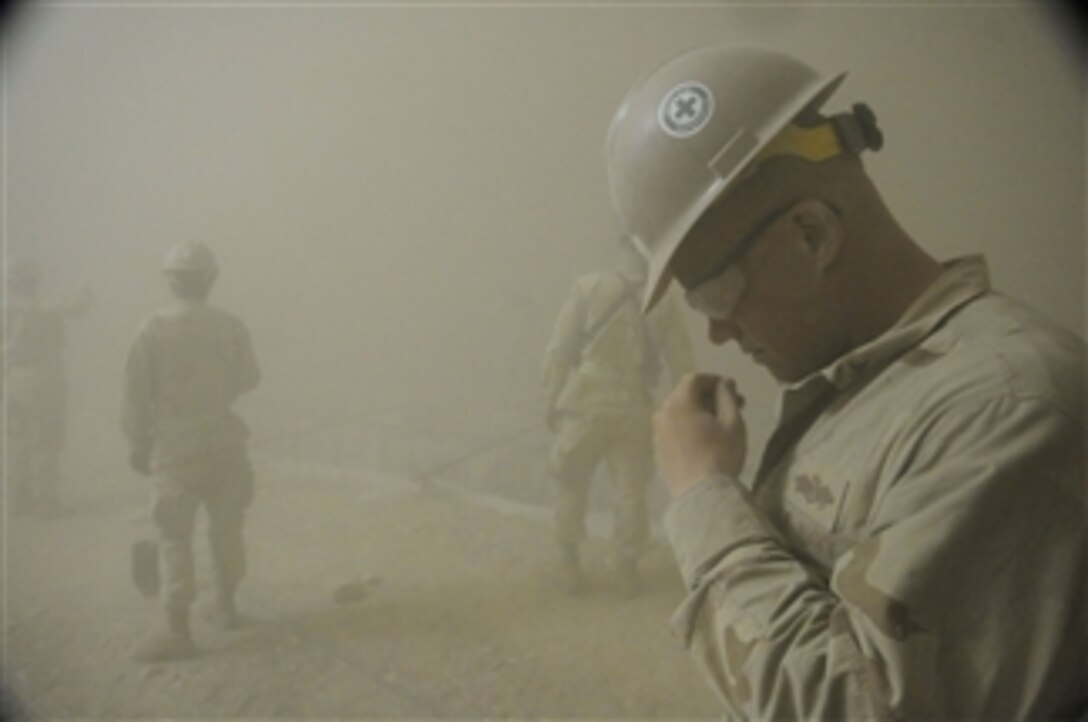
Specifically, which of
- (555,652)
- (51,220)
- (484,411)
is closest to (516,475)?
(484,411)

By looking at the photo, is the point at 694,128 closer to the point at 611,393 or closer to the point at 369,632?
the point at 611,393

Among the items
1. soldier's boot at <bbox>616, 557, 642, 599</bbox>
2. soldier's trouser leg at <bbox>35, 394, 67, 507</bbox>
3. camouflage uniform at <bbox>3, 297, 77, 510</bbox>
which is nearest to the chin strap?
soldier's boot at <bbox>616, 557, 642, 599</bbox>

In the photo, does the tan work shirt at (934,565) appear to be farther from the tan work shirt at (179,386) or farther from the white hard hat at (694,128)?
the tan work shirt at (179,386)

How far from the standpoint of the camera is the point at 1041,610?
706mm

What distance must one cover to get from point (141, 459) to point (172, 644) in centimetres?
101

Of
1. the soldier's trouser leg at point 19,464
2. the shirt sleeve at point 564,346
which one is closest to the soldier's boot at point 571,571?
the shirt sleeve at point 564,346

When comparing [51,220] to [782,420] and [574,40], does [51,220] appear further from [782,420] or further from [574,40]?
[782,420]

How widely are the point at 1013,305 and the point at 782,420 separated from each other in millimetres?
342

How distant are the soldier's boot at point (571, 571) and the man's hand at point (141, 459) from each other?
7.82ft

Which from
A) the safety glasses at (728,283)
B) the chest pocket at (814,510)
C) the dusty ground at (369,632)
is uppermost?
the safety glasses at (728,283)

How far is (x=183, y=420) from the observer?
12.0ft

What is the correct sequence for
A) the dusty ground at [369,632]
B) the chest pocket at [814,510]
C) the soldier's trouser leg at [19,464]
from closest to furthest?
the chest pocket at [814,510] → the dusty ground at [369,632] → the soldier's trouser leg at [19,464]

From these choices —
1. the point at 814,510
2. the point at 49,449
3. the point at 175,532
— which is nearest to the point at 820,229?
the point at 814,510

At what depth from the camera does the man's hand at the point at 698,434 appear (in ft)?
3.14
